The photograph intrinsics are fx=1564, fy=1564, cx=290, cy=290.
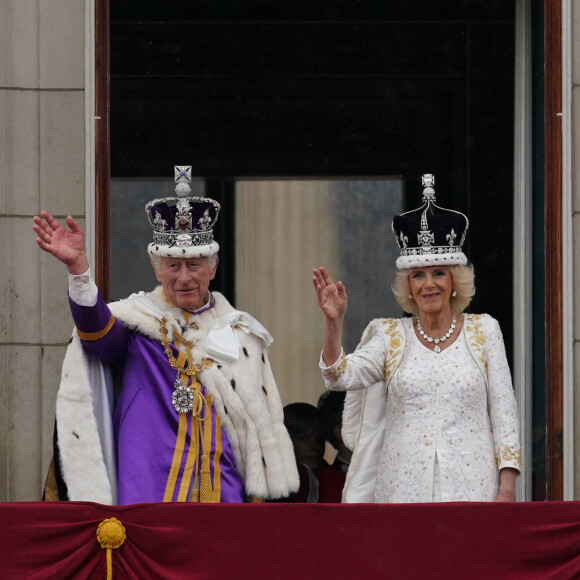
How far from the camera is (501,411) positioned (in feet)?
17.6

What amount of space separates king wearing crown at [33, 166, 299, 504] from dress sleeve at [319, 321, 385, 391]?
33cm

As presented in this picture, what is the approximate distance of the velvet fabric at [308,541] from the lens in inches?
189

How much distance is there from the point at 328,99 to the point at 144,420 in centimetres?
350

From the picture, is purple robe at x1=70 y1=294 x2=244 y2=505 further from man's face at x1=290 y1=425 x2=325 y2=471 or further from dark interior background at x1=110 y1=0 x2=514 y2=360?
dark interior background at x1=110 y1=0 x2=514 y2=360

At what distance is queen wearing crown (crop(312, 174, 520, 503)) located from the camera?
5340 mm

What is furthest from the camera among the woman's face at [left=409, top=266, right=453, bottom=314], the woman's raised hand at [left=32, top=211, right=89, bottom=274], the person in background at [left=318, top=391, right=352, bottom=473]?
the person in background at [left=318, top=391, right=352, bottom=473]

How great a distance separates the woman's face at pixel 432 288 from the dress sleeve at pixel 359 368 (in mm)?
192

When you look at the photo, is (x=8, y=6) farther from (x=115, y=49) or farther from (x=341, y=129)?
(x=341, y=129)

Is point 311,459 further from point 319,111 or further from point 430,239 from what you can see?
point 319,111

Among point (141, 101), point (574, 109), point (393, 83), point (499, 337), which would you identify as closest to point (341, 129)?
point (393, 83)

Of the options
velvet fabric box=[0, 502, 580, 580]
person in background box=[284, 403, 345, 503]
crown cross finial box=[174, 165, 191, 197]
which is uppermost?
crown cross finial box=[174, 165, 191, 197]

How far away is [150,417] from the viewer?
5.43 metres

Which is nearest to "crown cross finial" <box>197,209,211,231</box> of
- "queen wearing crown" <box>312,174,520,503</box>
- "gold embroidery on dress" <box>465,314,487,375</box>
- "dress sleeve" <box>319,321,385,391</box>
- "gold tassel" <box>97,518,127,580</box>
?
"queen wearing crown" <box>312,174,520,503</box>

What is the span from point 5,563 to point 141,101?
407 centimetres
